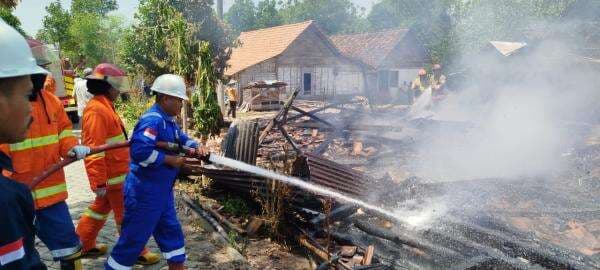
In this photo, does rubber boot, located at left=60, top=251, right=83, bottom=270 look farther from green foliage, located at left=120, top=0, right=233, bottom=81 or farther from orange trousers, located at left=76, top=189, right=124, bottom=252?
green foliage, located at left=120, top=0, right=233, bottom=81

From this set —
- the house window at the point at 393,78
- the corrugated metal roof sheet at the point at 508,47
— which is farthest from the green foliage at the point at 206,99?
the house window at the point at 393,78

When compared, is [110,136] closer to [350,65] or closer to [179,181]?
[179,181]

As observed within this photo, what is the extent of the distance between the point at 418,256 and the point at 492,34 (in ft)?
107

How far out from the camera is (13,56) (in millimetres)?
1353

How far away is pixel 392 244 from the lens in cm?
520

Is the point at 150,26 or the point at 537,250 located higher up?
the point at 150,26

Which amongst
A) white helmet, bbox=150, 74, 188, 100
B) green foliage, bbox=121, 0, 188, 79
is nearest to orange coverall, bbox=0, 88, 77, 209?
white helmet, bbox=150, 74, 188, 100

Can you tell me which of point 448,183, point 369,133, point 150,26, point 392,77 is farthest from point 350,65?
point 448,183

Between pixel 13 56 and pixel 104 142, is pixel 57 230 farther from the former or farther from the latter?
pixel 13 56

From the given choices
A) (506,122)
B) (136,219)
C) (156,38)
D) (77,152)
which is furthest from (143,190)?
(156,38)

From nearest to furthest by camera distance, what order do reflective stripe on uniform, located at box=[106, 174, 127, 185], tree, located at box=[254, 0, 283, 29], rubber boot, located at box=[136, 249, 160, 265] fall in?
reflective stripe on uniform, located at box=[106, 174, 127, 185] < rubber boot, located at box=[136, 249, 160, 265] < tree, located at box=[254, 0, 283, 29]

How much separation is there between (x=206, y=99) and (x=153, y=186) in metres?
6.51

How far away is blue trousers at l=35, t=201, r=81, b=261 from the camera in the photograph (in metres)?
2.99

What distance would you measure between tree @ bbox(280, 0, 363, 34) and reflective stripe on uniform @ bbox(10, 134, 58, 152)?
76910 millimetres
